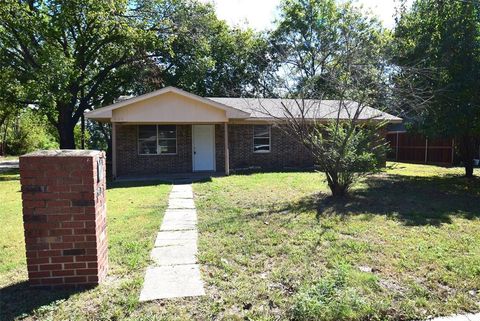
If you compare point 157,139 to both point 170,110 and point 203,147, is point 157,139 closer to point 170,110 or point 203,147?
point 203,147

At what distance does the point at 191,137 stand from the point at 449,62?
10235mm

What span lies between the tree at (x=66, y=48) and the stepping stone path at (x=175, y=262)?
521 inches

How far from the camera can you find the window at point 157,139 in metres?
15.1

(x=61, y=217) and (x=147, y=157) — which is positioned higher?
(x=147, y=157)

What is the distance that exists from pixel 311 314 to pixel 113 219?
475 centimetres

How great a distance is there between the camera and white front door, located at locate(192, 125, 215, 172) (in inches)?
610

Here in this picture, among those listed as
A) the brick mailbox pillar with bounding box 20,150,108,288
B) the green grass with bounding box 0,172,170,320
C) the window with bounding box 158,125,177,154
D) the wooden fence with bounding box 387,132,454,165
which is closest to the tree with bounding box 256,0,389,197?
the green grass with bounding box 0,172,170,320

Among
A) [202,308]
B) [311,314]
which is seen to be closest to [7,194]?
[202,308]

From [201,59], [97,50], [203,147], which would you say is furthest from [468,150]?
[97,50]

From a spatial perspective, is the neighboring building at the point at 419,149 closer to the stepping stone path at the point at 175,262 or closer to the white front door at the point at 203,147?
the white front door at the point at 203,147

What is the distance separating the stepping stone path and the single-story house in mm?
7247

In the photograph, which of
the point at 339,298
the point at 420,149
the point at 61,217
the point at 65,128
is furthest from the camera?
the point at 420,149

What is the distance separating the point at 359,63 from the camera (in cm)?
789

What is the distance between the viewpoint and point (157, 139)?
50.0 ft
